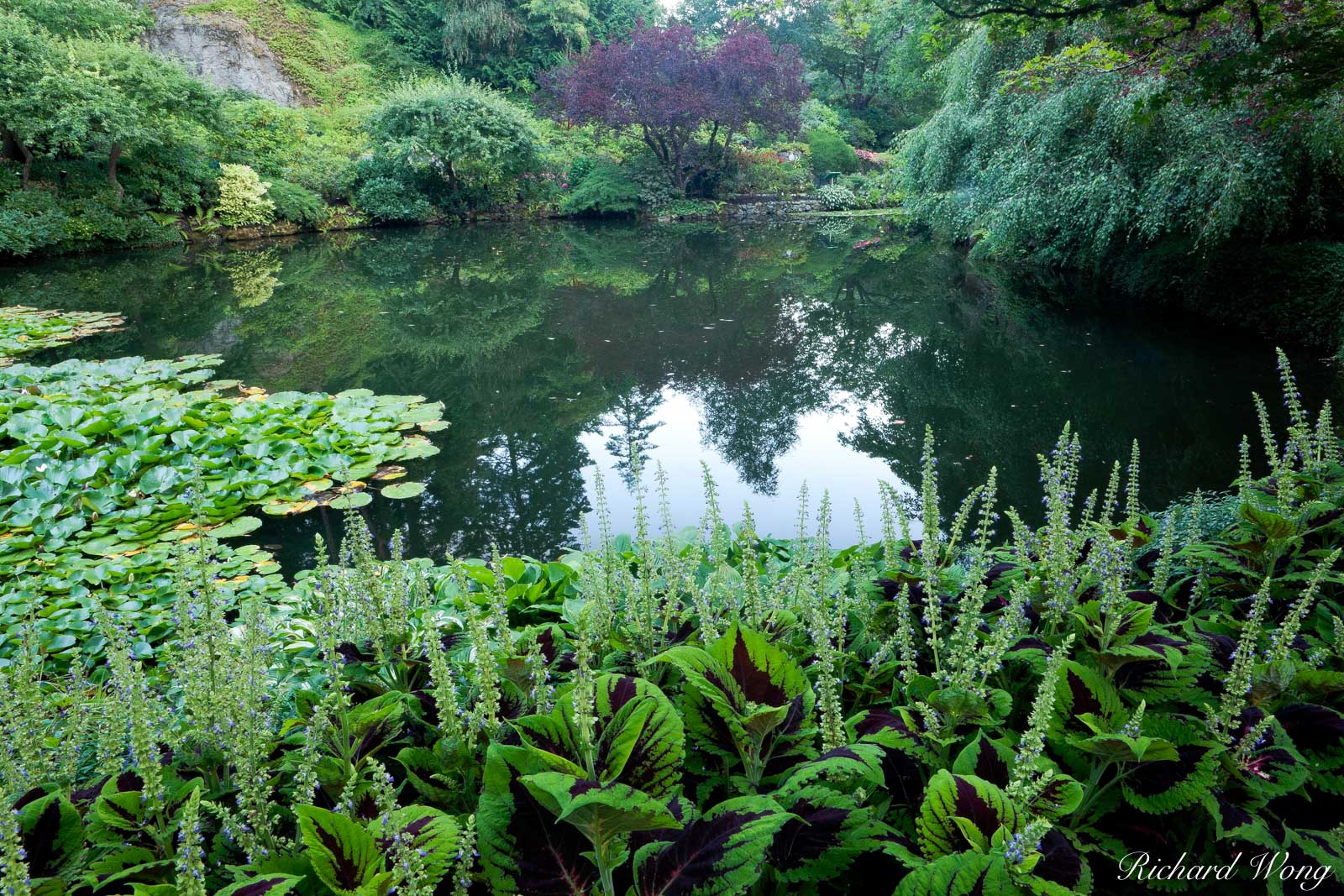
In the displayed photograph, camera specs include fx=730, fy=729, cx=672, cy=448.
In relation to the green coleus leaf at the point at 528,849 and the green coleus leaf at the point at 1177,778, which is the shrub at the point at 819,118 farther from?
the green coleus leaf at the point at 528,849

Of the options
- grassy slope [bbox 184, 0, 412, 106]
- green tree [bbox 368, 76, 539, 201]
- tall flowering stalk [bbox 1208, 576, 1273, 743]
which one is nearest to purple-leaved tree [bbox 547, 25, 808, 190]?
green tree [bbox 368, 76, 539, 201]

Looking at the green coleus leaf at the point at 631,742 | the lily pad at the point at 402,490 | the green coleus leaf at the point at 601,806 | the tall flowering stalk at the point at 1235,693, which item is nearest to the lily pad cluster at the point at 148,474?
the lily pad at the point at 402,490

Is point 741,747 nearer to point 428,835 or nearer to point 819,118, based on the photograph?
point 428,835

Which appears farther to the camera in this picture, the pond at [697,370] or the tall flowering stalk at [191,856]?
the pond at [697,370]

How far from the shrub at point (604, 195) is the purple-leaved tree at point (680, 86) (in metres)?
1.71

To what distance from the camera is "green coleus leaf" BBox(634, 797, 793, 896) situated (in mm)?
820

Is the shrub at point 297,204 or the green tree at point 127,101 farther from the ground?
the green tree at point 127,101

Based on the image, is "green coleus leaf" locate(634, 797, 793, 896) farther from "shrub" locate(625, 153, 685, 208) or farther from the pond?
"shrub" locate(625, 153, 685, 208)

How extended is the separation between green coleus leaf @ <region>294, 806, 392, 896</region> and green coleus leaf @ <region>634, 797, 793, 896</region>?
0.31m

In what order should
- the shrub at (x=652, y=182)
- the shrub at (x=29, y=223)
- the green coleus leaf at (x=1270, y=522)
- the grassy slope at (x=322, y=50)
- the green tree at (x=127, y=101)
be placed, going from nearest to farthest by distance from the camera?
the green coleus leaf at (x=1270, y=522)
the shrub at (x=29, y=223)
the green tree at (x=127, y=101)
the shrub at (x=652, y=182)
the grassy slope at (x=322, y=50)

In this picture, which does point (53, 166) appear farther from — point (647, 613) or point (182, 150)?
point (647, 613)

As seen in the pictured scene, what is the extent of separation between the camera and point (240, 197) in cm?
1966

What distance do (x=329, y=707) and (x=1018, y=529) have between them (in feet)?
4.83

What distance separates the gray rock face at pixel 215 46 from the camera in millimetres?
26594
